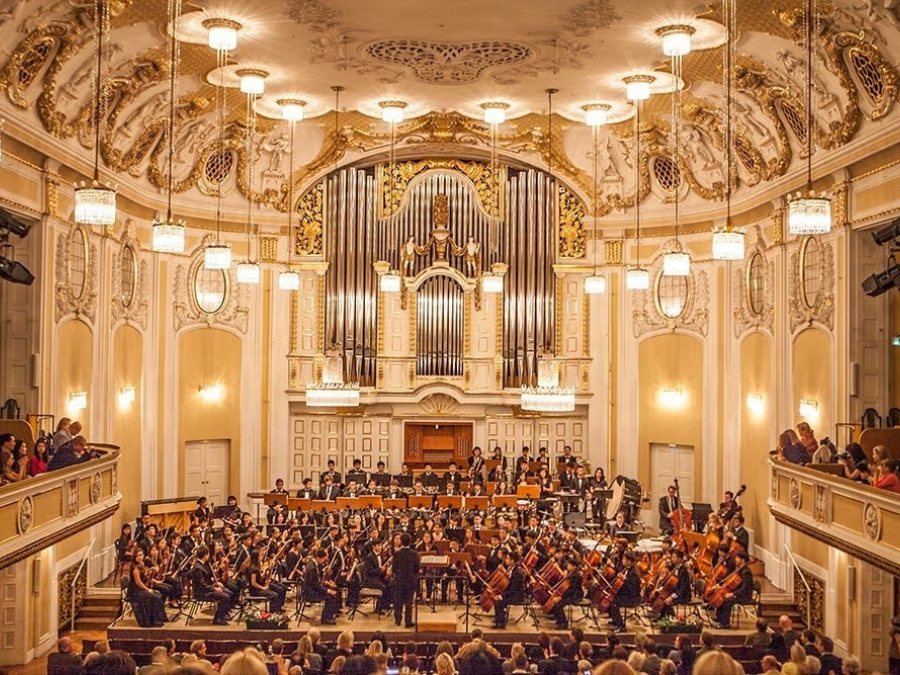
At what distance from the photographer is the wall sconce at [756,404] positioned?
2036 centimetres

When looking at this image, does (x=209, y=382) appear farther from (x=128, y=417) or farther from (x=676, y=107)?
(x=676, y=107)

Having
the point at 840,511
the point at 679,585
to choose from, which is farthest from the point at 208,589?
the point at 840,511

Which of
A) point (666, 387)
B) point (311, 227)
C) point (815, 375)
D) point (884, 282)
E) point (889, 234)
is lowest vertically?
point (666, 387)

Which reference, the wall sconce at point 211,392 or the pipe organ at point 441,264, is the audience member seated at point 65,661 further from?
the pipe organ at point 441,264

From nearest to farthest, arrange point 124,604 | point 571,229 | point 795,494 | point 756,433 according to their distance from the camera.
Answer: point 795,494, point 124,604, point 756,433, point 571,229

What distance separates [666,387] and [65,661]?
51.0ft

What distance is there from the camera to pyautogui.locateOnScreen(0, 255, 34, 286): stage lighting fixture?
13398 mm

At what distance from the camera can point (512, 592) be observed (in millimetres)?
15766

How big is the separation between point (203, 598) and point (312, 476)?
811 centimetres

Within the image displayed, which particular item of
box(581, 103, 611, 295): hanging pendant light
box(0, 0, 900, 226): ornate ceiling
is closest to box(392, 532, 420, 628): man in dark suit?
box(581, 103, 611, 295): hanging pendant light

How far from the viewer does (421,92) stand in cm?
1983

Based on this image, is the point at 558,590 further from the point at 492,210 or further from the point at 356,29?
the point at 492,210

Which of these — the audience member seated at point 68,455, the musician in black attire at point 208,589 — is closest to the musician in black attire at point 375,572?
the musician in black attire at point 208,589

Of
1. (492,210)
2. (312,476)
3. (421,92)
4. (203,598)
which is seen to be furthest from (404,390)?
(203,598)
